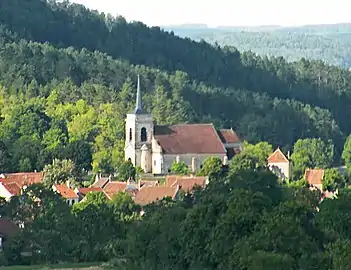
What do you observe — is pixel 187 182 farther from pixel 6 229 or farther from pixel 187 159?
pixel 6 229

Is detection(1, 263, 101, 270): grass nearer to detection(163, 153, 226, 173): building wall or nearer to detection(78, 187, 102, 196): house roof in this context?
detection(78, 187, 102, 196): house roof

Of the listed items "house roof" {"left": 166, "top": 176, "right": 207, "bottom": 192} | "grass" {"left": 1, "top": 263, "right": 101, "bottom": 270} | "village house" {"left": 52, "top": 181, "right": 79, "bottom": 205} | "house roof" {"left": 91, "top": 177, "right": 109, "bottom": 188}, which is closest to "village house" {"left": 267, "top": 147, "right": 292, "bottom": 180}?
"house roof" {"left": 166, "top": 176, "right": 207, "bottom": 192}

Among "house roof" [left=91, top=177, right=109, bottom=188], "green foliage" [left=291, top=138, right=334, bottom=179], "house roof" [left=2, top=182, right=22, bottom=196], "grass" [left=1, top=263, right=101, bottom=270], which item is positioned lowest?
"green foliage" [left=291, top=138, right=334, bottom=179]

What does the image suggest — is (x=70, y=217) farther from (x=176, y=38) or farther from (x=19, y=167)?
(x=176, y=38)

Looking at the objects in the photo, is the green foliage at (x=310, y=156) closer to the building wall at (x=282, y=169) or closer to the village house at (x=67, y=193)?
the building wall at (x=282, y=169)

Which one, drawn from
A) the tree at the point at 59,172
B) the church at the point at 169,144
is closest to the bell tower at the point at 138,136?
the church at the point at 169,144

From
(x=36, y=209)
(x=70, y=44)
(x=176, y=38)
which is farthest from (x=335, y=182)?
(x=176, y=38)
